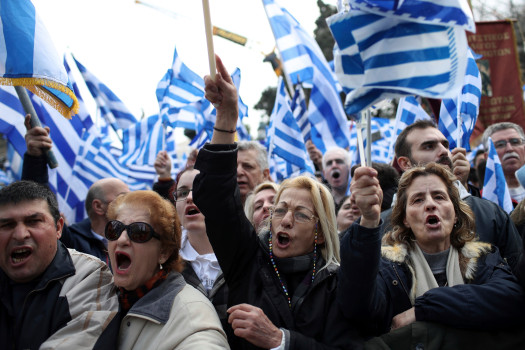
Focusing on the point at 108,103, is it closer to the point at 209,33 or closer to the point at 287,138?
the point at 287,138

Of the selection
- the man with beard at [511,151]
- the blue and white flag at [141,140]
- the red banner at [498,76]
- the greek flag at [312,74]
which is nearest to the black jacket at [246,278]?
the man with beard at [511,151]

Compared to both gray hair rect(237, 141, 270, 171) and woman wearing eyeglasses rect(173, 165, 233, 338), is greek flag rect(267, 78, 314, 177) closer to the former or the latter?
gray hair rect(237, 141, 270, 171)

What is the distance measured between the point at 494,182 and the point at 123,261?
3.63 meters

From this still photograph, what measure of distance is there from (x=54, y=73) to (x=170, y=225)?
4.23ft

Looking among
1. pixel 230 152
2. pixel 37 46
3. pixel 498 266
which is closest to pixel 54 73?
pixel 37 46

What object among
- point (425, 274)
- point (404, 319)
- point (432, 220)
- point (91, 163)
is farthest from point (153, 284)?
point (91, 163)

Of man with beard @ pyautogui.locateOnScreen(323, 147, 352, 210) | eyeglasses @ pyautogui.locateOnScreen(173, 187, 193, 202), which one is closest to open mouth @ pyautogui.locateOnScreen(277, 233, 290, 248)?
eyeglasses @ pyautogui.locateOnScreen(173, 187, 193, 202)

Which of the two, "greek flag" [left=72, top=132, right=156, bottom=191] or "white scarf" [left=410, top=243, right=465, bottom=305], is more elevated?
"greek flag" [left=72, top=132, right=156, bottom=191]

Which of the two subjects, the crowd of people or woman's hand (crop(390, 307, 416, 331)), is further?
woman's hand (crop(390, 307, 416, 331))

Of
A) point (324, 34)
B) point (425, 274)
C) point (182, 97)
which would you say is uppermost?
point (324, 34)

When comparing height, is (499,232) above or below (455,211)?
below

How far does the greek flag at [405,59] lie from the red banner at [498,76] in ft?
18.0

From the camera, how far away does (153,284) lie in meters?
2.67

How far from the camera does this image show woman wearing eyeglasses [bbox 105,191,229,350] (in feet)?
7.77
